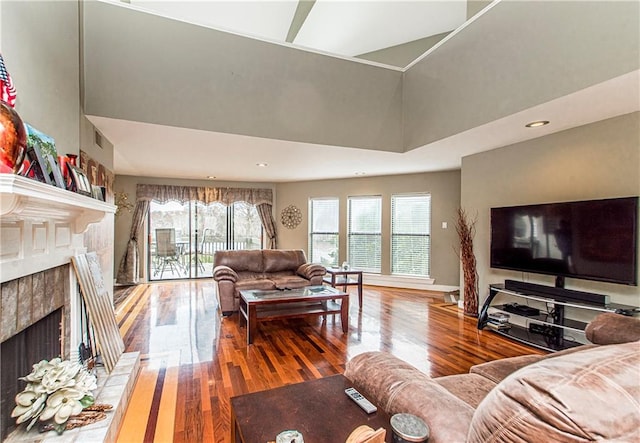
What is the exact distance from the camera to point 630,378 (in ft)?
2.23

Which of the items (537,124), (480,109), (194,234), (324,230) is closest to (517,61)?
(480,109)

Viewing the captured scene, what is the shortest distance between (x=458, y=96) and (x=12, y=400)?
441cm

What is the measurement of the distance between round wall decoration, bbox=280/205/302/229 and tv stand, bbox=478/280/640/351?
4611mm

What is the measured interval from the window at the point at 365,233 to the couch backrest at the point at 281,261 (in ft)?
6.11

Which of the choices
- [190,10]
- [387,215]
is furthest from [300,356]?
[190,10]

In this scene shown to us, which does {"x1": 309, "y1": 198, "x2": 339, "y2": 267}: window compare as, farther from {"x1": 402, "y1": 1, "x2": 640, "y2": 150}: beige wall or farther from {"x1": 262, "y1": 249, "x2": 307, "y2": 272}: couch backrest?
{"x1": 402, "y1": 1, "x2": 640, "y2": 150}: beige wall

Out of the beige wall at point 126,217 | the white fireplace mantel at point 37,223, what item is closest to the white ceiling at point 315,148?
the beige wall at point 126,217

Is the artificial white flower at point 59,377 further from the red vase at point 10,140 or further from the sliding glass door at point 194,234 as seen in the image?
the sliding glass door at point 194,234

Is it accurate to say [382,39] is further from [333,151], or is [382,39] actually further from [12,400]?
[12,400]

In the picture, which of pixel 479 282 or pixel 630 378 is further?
pixel 479 282

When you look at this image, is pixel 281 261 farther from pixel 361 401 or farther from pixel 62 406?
pixel 361 401

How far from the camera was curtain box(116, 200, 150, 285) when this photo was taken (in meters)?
6.36

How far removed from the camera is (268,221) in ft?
25.0

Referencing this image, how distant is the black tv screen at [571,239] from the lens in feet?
9.17
